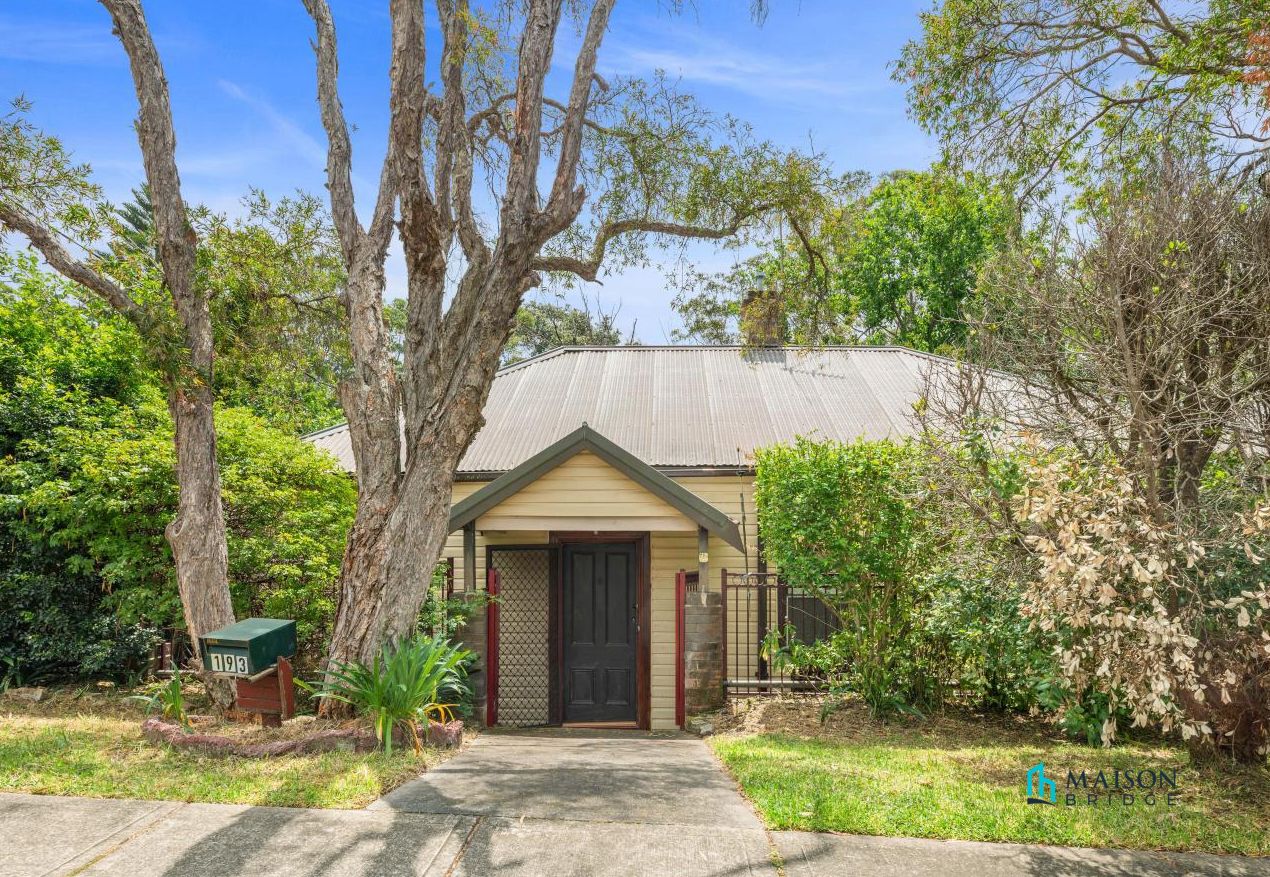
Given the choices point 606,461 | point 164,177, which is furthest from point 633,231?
point 164,177

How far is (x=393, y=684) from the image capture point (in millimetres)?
6574

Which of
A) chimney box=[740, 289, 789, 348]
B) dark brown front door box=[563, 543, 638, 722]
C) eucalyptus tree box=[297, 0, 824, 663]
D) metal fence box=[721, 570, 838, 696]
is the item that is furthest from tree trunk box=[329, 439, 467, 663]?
chimney box=[740, 289, 789, 348]

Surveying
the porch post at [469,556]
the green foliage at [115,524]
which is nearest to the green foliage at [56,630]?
the green foliage at [115,524]

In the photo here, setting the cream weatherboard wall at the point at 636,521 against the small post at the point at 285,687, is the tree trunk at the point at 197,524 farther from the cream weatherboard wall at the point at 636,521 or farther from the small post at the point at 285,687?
the cream weatherboard wall at the point at 636,521

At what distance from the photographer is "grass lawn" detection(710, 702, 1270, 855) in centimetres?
466

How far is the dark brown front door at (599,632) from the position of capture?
11.1 meters

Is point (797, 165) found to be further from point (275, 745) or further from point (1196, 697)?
point (275, 745)

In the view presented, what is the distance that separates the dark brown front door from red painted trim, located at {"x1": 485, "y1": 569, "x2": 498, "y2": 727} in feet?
4.43

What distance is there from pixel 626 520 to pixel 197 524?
4631 millimetres

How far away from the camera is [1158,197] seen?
236 inches

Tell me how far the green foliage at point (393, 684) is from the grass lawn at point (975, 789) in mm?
2615

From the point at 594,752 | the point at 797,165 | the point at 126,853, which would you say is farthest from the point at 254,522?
the point at 797,165

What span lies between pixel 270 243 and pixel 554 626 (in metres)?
6.13

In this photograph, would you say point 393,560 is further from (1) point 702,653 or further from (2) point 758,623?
(2) point 758,623
